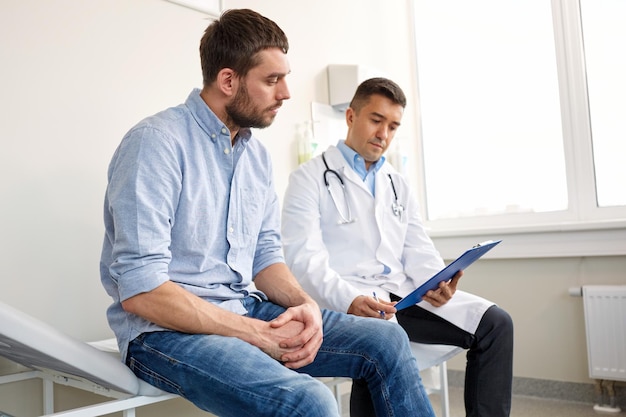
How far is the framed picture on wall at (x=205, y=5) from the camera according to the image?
197 centimetres

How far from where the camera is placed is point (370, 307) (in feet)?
5.34

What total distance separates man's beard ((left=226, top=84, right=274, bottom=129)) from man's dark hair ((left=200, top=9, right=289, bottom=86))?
0.05 m

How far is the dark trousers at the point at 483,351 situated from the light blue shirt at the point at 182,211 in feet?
2.29

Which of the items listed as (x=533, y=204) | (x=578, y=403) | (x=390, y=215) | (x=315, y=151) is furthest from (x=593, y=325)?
(x=315, y=151)

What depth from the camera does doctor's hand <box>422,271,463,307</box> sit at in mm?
1744

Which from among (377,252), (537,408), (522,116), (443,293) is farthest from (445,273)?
(522,116)

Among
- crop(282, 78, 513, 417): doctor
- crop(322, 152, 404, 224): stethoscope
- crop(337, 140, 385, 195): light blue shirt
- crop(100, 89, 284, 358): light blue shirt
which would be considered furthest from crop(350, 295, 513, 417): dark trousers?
crop(100, 89, 284, 358): light blue shirt

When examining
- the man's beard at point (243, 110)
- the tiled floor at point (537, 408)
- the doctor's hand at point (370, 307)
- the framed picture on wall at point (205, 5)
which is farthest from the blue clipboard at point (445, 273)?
the framed picture on wall at point (205, 5)

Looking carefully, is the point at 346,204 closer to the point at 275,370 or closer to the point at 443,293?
the point at 443,293

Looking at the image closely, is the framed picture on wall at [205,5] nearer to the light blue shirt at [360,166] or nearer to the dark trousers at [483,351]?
the light blue shirt at [360,166]

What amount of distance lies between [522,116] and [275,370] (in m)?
2.23

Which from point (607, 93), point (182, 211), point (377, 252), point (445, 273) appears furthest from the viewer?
point (607, 93)

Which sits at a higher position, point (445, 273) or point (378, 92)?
point (378, 92)

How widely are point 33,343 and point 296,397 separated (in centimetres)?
47
